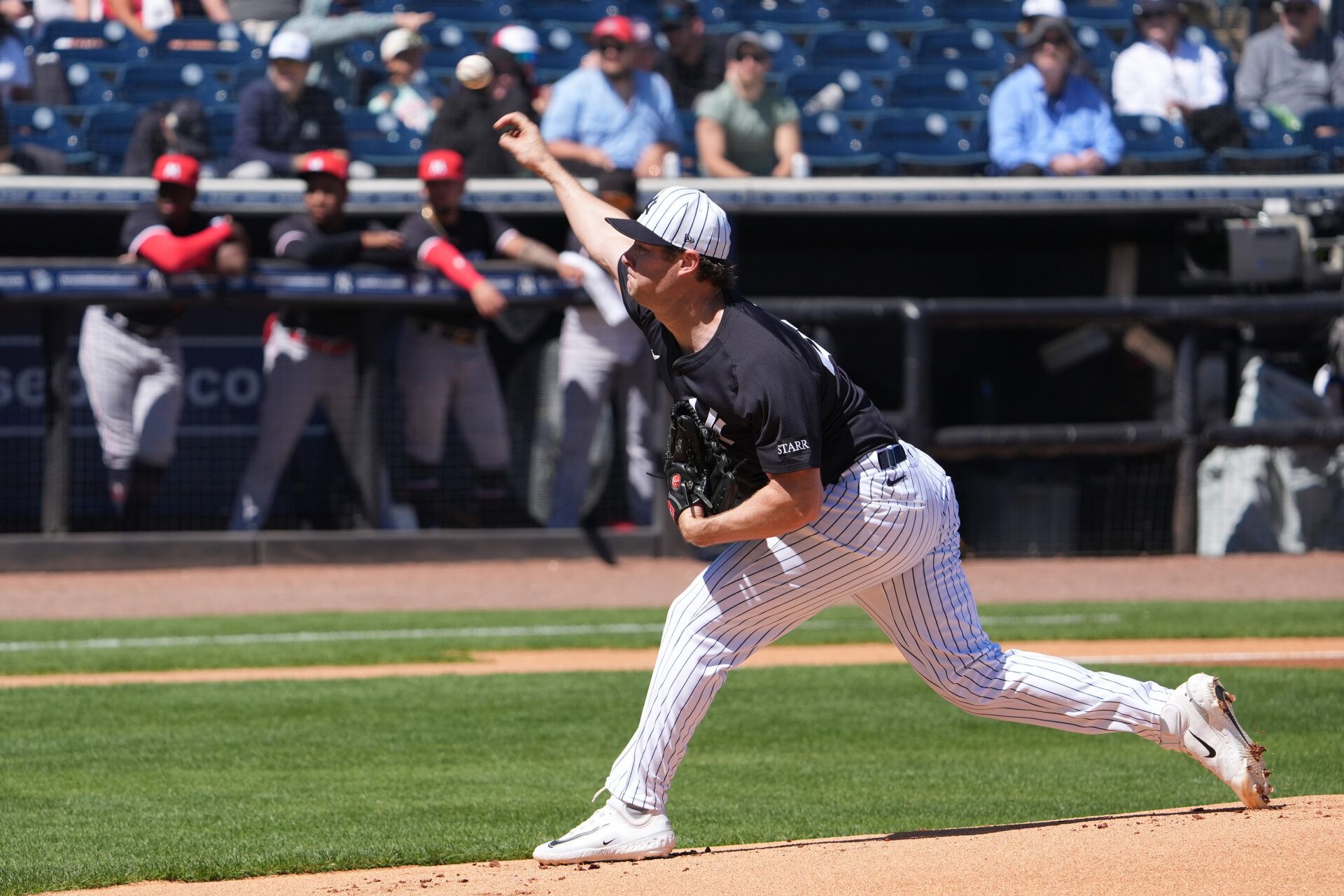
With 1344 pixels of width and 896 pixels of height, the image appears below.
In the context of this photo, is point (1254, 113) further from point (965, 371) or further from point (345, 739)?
point (345, 739)

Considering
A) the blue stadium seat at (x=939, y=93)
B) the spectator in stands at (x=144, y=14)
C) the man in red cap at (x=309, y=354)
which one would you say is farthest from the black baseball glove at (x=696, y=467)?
the spectator in stands at (x=144, y=14)

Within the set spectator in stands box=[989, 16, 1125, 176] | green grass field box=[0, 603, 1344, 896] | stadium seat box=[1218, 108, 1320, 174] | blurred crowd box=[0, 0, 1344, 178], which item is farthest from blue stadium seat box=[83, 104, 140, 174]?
stadium seat box=[1218, 108, 1320, 174]

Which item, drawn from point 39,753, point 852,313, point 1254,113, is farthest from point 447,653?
point 1254,113

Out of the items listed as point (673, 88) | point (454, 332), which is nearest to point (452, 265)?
point (454, 332)

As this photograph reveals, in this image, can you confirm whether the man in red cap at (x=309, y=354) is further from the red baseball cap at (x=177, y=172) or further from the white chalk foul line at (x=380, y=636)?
the white chalk foul line at (x=380, y=636)

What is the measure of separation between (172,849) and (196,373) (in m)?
6.26

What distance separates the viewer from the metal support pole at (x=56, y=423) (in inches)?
383

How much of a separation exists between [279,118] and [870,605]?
7.40 metres

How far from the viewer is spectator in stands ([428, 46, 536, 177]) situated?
1063 cm

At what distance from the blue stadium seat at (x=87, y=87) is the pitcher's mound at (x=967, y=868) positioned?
8.54 m

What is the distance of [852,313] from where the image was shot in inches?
409

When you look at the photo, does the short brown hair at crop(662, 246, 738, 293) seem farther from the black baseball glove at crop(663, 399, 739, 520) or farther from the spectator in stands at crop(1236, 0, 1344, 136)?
the spectator in stands at crop(1236, 0, 1344, 136)

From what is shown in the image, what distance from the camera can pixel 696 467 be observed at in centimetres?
392

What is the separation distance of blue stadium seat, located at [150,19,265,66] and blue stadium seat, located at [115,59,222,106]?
43 centimetres
